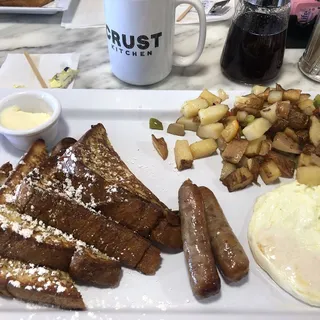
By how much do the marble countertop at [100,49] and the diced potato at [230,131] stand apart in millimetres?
571

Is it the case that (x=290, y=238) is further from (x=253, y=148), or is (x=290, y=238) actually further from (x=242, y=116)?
(x=242, y=116)

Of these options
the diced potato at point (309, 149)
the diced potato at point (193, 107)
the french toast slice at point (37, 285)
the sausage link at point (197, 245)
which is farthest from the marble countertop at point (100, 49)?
the french toast slice at point (37, 285)

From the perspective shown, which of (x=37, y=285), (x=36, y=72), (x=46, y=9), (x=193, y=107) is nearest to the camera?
(x=37, y=285)

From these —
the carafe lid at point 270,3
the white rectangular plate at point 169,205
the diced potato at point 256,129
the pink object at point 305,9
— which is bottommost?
the white rectangular plate at point 169,205

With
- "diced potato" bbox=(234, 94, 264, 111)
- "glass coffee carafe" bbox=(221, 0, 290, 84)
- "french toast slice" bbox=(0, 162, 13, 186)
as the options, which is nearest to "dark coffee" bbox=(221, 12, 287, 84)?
"glass coffee carafe" bbox=(221, 0, 290, 84)

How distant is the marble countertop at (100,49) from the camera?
2551mm

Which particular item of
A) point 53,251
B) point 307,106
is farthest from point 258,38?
point 53,251

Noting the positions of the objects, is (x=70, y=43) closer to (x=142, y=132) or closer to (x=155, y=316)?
(x=142, y=132)

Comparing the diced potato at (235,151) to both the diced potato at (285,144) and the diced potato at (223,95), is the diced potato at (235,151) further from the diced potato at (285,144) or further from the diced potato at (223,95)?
the diced potato at (223,95)

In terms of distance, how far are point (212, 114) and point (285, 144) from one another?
A: 38 cm

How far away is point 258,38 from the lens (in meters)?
2.21

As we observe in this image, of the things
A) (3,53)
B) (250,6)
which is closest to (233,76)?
(250,6)

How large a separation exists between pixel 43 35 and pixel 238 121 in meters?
1.64

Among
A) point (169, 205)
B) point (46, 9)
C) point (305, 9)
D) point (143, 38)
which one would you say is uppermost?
point (143, 38)
